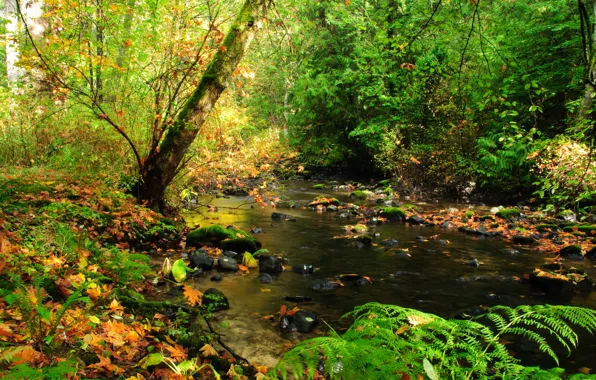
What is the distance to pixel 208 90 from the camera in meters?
7.15

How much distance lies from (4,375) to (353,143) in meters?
21.4

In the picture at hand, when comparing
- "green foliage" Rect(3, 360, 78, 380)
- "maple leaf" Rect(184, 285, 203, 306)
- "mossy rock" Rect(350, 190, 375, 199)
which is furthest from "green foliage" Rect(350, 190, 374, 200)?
"green foliage" Rect(3, 360, 78, 380)

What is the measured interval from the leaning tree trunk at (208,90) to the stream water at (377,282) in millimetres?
2569

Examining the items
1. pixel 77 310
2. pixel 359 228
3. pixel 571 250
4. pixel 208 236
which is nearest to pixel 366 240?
pixel 359 228

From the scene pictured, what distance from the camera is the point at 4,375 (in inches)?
69.8

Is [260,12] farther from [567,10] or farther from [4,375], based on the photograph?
[567,10]

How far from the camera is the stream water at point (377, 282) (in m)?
4.36

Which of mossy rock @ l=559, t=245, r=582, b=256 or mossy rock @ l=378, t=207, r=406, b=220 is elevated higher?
mossy rock @ l=378, t=207, r=406, b=220

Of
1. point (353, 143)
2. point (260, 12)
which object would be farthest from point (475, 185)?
point (260, 12)

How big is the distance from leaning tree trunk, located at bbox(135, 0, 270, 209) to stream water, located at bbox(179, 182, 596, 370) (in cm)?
257

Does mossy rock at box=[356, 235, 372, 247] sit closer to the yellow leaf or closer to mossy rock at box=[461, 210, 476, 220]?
mossy rock at box=[461, 210, 476, 220]

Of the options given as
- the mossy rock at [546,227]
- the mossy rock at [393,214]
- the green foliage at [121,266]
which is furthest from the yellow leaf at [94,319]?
the mossy rock at [546,227]

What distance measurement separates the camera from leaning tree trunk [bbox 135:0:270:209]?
7.10 meters

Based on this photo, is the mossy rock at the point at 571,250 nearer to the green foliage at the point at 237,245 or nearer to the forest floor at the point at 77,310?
the green foliage at the point at 237,245
